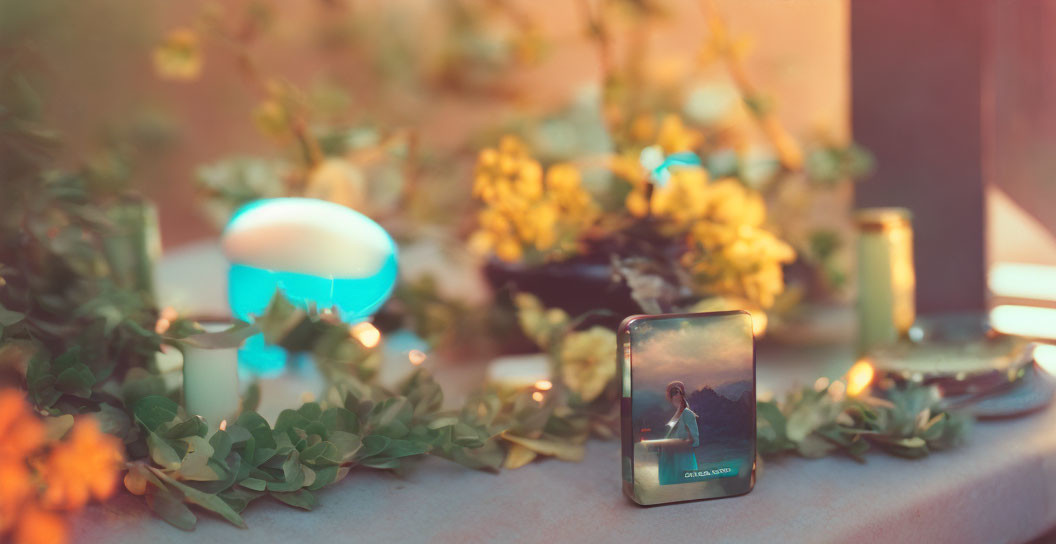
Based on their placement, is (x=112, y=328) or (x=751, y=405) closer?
(x=751, y=405)

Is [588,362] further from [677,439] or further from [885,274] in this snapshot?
[885,274]

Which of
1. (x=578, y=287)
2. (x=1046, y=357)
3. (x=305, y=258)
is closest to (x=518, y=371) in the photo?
(x=578, y=287)

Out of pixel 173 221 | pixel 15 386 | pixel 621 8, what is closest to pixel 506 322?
pixel 621 8

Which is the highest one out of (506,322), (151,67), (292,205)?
(151,67)

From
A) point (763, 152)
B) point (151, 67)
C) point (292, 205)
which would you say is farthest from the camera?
point (151, 67)

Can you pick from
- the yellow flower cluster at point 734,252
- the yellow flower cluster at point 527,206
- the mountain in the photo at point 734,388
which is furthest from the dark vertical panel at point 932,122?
the mountain in the photo at point 734,388

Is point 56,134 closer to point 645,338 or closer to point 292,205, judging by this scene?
point 292,205

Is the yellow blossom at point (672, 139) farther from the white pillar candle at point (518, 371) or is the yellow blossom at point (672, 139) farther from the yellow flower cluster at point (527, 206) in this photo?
the white pillar candle at point (518, 371)
